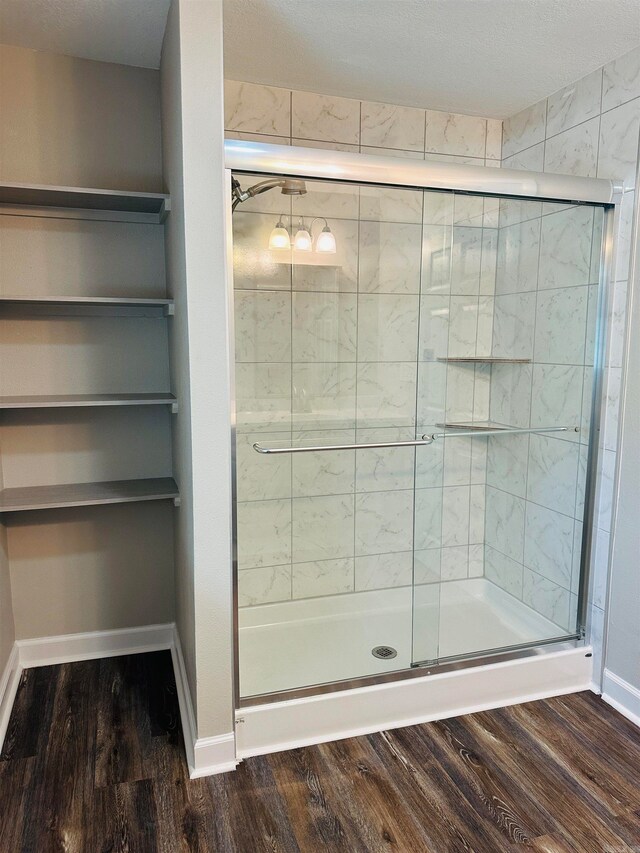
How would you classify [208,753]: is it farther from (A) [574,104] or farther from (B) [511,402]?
(A) [574,104]

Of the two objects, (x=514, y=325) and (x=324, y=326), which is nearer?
(x=324, y=326)

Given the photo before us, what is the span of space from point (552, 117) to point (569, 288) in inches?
30.2

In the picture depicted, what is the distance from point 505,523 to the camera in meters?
2.84

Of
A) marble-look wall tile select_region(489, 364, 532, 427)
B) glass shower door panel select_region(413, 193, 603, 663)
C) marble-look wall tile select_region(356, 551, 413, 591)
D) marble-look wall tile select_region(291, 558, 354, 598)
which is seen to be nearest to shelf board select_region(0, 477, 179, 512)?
marble-look wall tile select_region(291, 558, 354, 598)

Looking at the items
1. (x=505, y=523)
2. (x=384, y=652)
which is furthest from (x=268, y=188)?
(x=505, y=523)

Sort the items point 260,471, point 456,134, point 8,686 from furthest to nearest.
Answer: point 456,134 → point 8,686 → point 260,471

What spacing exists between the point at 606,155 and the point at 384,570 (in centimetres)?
183

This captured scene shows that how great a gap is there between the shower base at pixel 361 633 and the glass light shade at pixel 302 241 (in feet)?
4.35

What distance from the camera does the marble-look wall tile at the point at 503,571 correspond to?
9.08ft

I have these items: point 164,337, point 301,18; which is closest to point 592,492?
point 164,337

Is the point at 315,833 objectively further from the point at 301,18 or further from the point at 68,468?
the point at 301,18

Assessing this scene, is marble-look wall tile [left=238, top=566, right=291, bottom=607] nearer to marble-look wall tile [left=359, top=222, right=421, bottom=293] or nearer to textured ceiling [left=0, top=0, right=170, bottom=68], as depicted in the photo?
marble-look wall tile [left=359, top=222, right=421, bottom=293]

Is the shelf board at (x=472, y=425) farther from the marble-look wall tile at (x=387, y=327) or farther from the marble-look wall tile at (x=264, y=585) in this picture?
the marble-look wall tile at (x=264, y=585)

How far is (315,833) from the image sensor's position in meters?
1.70
